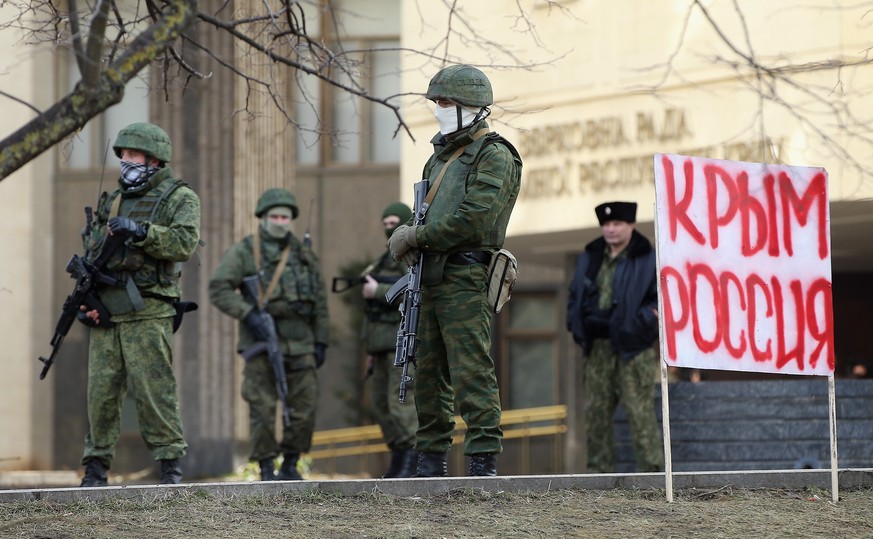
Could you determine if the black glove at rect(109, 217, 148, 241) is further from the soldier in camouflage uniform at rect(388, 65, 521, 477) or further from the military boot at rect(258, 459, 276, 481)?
the military boot at rect(258, 459, 276, 481)

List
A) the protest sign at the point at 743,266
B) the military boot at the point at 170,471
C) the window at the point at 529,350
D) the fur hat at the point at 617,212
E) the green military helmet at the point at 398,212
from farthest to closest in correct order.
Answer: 1. the window at the point at 529,350
2. the green military helmet at the point at 398,212
3. the fur hat at the point at 617,212
4. the military boot at the point at 170,471
5. the protest sign at the point at 743,266

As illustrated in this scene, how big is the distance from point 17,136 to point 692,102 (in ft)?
29.9

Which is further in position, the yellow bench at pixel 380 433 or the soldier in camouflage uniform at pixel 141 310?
the yellow bench at pixel 380 433

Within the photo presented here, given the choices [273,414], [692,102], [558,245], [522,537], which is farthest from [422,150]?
[522,537]

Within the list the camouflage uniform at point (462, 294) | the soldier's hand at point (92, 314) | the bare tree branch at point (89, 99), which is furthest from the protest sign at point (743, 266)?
the soldier's hand at point (92, 314)

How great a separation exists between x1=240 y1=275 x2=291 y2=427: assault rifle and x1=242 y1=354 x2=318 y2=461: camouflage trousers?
8 cm

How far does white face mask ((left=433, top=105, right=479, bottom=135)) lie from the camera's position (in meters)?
8.48

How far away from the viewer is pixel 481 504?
7625 millimetres

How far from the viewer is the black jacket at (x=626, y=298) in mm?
10969

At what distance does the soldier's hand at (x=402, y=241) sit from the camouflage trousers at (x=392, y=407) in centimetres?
394

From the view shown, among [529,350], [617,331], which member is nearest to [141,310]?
[617,331]

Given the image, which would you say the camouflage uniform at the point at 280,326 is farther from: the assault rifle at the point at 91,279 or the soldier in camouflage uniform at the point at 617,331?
the assault rifle at the point at 91,279

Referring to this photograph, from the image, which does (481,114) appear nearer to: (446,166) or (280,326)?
(446,166)

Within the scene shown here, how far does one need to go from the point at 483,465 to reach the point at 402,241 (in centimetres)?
116
